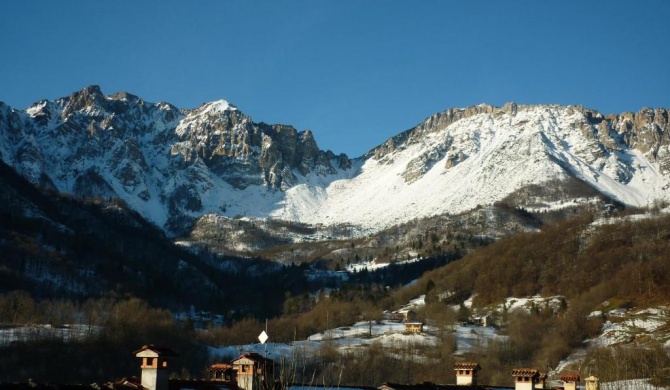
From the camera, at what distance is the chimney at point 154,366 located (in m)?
42.5

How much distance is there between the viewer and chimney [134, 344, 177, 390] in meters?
42.5

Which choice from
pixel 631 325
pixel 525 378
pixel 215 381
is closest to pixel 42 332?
pixel 631 325

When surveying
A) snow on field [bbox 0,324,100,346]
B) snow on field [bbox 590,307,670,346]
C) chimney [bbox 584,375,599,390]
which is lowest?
chimney [bbox 584,375,599,390]

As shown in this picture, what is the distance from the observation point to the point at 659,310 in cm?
18475

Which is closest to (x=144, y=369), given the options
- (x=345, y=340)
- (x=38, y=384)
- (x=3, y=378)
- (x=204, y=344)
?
(x=38, y=384)

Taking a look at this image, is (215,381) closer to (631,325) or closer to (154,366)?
(154,366)

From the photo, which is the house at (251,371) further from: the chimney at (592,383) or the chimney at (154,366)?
the chimney at (592,383)

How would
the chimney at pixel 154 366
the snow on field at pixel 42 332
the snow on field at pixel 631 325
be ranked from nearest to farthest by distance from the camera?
the chimney at pixel 154 366 < the snow on field at pixel 42 332 < the snow on field at pixel 631 325

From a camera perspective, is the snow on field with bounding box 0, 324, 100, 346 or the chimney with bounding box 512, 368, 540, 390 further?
the snow on field with bounding box 0, 324, 100, 346

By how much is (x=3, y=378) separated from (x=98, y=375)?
1618 cm

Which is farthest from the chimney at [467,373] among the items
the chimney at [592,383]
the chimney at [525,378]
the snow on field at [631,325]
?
the snow on field at [631,325]

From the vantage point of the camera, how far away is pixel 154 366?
139 ft

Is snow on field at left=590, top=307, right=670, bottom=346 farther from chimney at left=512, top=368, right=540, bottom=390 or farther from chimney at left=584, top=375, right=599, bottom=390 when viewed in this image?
chimney at left=512, top=368, right=540, bottom=390

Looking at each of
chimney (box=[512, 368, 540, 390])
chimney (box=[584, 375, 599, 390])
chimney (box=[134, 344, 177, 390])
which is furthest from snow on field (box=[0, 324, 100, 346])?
chimney (box=[134, 344, 177, 390])
